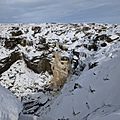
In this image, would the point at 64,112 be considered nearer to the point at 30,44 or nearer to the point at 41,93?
the point at 41,93

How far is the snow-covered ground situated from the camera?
2417 centimetres

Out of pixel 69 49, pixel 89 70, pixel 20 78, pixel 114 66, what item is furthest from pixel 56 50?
pixel 114 66

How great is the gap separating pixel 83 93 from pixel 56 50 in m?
25.2

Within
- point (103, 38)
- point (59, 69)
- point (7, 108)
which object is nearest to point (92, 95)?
point (7, 108)

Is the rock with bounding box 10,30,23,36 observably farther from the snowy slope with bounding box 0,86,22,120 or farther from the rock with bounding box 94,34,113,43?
the snowy slope with bounding box 0,86,22,120

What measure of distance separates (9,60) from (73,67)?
1049 centimetres

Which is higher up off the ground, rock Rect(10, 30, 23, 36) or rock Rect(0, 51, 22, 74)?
rock Rect(10, 30, 23, 36)

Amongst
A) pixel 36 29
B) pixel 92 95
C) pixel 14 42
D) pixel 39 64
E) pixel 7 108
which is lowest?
pixel 39 64

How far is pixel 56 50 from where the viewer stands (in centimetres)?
5031

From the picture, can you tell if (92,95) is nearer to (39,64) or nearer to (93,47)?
(93,47)

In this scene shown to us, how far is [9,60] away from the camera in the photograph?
165ft

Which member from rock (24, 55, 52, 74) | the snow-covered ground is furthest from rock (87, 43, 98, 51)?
rock (24, 55, 52, 74)

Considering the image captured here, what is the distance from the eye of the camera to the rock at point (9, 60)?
49.0 metres

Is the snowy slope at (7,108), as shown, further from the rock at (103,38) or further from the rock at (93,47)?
the rock at (103,38)
